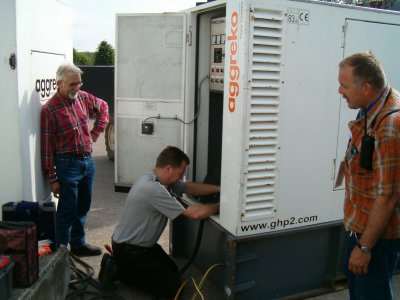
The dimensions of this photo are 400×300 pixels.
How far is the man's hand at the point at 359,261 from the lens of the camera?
210cm

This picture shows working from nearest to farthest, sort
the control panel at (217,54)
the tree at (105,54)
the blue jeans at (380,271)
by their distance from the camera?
the blue jeans at (380,271), the control panel at (217,54), the tree at (105,54)

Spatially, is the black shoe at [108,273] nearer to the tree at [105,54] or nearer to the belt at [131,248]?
the belt at [131,248]

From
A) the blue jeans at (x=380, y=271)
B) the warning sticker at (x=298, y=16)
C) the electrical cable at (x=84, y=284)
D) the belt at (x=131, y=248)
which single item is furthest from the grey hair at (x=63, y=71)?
the blue jeans at (x=380, y=271)

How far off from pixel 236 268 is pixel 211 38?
1.90m

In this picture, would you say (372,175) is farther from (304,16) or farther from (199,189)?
(199,189)

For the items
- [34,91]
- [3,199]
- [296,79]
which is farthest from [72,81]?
[296,79]

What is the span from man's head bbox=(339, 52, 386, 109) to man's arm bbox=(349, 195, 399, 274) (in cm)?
50

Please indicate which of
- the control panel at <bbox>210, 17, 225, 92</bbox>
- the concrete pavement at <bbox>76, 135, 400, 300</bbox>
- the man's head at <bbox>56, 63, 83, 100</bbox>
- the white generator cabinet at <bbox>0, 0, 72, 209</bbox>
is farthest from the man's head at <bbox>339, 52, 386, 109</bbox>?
the man's head at <bbox>56, 63, 83, 100</bbox>

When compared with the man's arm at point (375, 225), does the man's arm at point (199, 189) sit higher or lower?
lower

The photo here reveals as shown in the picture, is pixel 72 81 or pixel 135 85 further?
pixel 135 85

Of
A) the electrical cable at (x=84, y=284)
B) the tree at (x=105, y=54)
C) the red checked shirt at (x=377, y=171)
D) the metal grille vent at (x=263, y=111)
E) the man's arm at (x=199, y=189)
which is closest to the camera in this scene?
the red checked shirt at (x=377, y=171)

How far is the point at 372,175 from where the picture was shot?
215 cm

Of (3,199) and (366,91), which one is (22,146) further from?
(366,91)

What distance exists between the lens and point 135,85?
5117 millimetres
